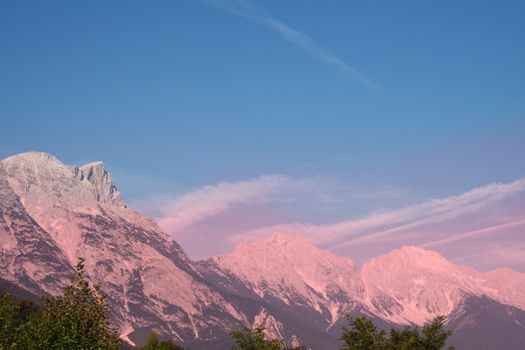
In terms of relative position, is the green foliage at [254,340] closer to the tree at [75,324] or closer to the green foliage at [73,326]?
the tree at [75,324]

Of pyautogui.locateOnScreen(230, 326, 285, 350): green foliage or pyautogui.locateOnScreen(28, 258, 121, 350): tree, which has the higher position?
pyautogui.locateOnScreen(28, 258, 121, 350): tree

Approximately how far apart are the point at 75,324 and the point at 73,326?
1.53ft

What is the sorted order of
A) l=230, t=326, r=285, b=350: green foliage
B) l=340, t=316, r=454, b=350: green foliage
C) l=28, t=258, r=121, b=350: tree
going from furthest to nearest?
l=230, t=326, r=285, b=350: green foliage → l=340, t=316, r=454, b=350: green foliage → l=28, t=258, r=121, b=350: tree

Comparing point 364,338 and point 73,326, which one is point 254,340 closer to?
point 364,338

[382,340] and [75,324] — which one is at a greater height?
[75,324]

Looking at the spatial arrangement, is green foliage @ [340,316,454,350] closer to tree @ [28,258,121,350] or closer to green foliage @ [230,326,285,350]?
green foliage @ [230,326,285,350]

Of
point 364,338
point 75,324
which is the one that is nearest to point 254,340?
point 364,338

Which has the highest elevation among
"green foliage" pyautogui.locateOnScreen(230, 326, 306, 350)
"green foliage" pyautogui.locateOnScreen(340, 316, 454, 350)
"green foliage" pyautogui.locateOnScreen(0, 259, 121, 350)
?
"green foliage" pyautogui.locateOnScreen(0, 259, 121, 350)

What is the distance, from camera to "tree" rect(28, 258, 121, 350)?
2835 inches

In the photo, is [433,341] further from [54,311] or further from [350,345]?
[54,311]

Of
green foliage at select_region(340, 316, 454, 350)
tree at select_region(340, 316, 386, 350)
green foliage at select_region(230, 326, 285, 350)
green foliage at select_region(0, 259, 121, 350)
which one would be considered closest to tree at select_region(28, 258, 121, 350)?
green foliage at select_region(0, 259, 121, 350)

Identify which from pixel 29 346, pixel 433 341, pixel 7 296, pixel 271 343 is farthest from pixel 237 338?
pixel 29 346

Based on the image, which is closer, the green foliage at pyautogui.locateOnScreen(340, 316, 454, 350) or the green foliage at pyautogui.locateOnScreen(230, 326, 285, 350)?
the green foliage at pyautogui.locateOnScreen(340, 316, 454, 350)

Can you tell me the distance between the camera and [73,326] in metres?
72.8
